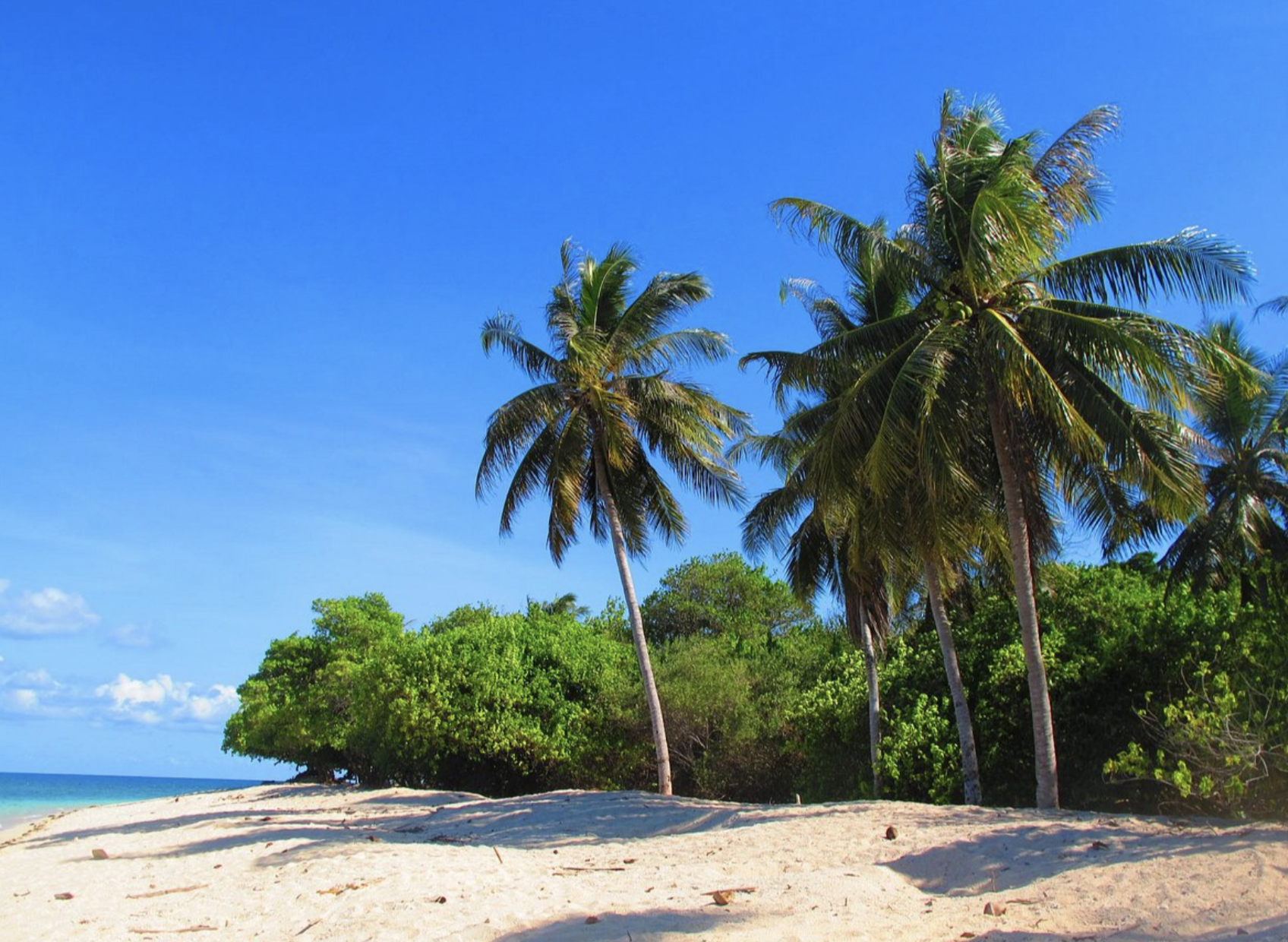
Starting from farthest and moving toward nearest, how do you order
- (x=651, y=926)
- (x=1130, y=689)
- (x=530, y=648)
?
(x=530, y=648)
(x=1130, y=689)
(x=651, y=926)

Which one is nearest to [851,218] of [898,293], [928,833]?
[898,293]

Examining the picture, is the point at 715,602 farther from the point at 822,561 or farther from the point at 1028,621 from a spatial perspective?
the point at 1028,621

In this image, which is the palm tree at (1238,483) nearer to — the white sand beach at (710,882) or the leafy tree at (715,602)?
the white sand beach at (710,882)

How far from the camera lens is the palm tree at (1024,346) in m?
11.6

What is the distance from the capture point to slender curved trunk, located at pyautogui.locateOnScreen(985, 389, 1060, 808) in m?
11.9

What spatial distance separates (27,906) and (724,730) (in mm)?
14969

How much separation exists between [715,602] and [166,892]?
23.5 metres

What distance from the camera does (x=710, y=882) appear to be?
796cm

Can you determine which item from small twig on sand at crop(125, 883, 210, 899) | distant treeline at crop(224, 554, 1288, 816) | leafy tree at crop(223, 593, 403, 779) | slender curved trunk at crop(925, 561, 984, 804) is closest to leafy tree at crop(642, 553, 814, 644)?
distant treeline at crop(224, 554, 1288, 816)

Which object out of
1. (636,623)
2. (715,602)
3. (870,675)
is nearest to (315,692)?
(715,602)

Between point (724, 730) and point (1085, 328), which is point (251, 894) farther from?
point (724, 730)

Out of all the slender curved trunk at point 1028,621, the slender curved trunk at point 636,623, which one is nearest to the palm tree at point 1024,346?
the slender curved trunk at point 1028,621

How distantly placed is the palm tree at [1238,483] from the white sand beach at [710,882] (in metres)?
5.24

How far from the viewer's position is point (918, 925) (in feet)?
21.3
